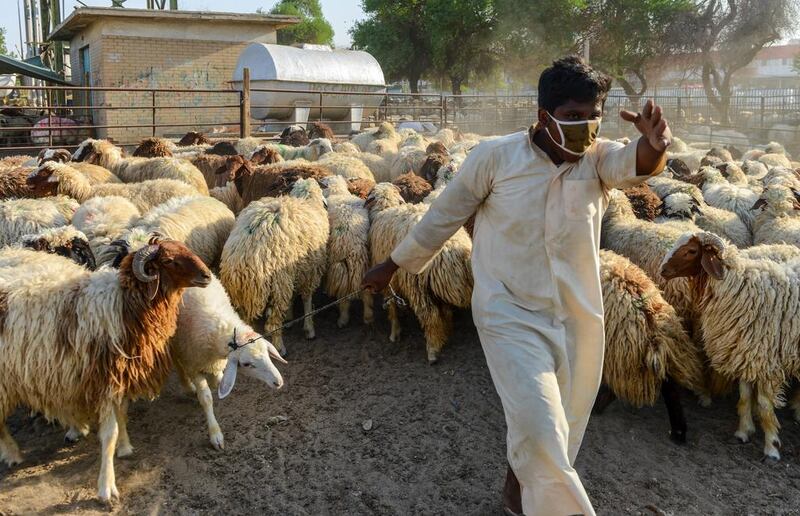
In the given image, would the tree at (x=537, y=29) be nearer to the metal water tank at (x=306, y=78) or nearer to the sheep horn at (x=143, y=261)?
the metal water tank at (x=306, y=78)

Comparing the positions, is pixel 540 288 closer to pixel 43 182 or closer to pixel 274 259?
pixel 274 259

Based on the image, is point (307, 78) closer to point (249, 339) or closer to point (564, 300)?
point (249, 339)

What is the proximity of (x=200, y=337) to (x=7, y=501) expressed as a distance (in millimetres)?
1440

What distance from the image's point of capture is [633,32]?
103 ft

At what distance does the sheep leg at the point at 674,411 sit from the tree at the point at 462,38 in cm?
3199

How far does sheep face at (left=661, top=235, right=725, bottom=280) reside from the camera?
4508 mm

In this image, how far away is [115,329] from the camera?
417 centimetres

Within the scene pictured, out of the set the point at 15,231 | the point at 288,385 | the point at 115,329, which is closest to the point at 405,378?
the point at 288,385

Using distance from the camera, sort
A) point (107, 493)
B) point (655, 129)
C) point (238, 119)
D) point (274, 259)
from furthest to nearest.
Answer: point (238, 119)
point (274, 259)
point (107, 493)
point (655, 129)

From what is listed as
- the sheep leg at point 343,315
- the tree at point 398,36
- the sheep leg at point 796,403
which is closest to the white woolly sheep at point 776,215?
the sheep leg at point 796,403

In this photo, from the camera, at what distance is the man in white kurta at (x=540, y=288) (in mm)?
2807

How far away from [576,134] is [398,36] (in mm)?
36336

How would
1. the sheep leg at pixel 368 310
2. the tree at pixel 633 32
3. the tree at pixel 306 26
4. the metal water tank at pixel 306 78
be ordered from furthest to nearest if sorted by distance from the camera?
the tree at pixel 306 26 < the tree at pixel 633 32 < the metal water tank at pixel 306 78 < the sheep leg at pixel 368 310

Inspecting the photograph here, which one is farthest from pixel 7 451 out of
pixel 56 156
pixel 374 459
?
pixel 56 156
